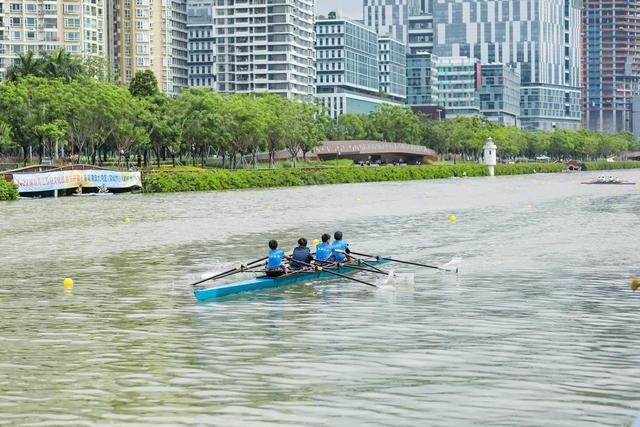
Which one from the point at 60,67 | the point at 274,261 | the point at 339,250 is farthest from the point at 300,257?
the point at 60,67

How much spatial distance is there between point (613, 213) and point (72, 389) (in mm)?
63865

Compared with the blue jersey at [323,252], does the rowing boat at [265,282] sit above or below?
below

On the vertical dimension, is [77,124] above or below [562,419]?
above

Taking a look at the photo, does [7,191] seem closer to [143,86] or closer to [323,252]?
[323,252]

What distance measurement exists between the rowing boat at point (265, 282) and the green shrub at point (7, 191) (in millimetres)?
61571

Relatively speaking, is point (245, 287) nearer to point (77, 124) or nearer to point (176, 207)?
point (176, 207)

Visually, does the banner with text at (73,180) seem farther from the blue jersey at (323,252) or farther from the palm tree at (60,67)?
the blue jersey at (323,252)

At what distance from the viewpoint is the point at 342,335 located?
26.7 m

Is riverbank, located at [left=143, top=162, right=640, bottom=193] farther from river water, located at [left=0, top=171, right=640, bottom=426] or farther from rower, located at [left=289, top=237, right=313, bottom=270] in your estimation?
rower, located at [left=289, top=237, right=313, bottom=270]

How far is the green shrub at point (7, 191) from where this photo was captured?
93688 mm

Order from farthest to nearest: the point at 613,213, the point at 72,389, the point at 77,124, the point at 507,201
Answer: the point at 77,124 → the point at 507,201 → the point at 613,213 → the point at 72,389

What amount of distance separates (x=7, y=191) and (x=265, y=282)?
2547 inches

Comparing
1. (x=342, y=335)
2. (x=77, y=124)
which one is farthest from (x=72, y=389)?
(x=77, y=124)

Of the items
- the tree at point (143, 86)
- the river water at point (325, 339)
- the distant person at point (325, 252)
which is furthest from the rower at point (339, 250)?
the tree at point (143, 86)
